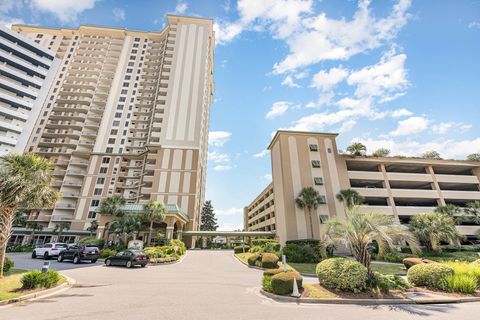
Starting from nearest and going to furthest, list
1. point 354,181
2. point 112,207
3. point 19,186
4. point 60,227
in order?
point 19,186 → point 112,207 → point 354,181 → point 60,227

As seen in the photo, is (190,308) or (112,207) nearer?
(190,308)

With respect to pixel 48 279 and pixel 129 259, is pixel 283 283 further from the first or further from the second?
pixel 129 259

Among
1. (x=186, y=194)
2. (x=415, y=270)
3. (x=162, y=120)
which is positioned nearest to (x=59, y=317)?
(x=415, y=270)

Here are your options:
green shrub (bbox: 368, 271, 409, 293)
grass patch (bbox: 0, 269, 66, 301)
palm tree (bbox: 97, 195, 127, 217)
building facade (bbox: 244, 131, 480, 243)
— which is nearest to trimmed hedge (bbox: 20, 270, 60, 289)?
grass patch (bbox: 0, 269, 66, 301)

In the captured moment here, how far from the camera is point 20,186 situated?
13195mm

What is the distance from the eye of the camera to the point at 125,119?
66.2 metres

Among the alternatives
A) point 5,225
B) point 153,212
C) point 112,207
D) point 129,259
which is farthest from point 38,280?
point 112,207

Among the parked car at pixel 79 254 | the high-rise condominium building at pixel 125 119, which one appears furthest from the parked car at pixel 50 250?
the high-rise condominium building at pixel 125 119

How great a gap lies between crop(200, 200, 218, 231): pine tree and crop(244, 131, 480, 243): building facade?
47.6m

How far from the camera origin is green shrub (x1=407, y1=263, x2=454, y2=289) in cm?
1121

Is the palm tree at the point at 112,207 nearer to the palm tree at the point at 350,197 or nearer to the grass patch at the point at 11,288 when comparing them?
the grass patch at the point at 11,288

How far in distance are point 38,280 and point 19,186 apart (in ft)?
20.3

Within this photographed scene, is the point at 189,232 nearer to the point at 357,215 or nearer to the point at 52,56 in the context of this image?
the point at 357,215

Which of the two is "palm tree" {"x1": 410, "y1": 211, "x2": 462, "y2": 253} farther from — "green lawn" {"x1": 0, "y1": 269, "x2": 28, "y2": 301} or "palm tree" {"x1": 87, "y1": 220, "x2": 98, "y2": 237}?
"palm tree" {"x1": 87, "y1": 220, "x2": 98, "y2": 237}
